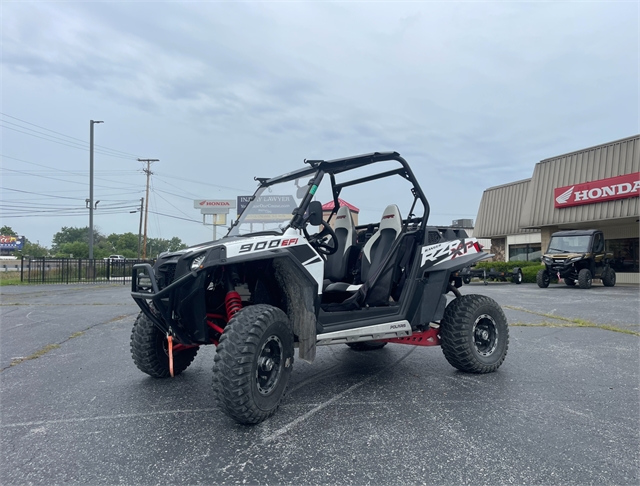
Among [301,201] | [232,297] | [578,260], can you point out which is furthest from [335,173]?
[578,260]

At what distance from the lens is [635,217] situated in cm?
1880

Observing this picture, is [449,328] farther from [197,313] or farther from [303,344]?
[197,313]

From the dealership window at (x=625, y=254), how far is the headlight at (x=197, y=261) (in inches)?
950

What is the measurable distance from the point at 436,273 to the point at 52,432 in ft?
11.7

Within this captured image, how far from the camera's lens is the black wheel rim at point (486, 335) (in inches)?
186

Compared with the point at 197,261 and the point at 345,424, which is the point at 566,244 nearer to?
the point at 345,424

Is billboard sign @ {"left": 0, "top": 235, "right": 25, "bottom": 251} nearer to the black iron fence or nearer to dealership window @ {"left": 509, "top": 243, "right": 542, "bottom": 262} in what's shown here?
the black iron fence

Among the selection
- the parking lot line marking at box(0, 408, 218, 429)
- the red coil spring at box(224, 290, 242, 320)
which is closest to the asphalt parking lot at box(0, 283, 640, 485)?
the parking lot line marking at box(0, 408, 218, 429)

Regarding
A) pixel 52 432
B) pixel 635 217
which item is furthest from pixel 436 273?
pixel 635 217

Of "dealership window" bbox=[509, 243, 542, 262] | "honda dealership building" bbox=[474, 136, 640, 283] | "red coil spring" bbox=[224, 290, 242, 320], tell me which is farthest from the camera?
"dealership window" bbox=[509, 243, 542, 262]

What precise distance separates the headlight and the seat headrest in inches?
89.6

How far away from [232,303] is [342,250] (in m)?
1.73

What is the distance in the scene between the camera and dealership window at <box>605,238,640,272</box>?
21.3 meters

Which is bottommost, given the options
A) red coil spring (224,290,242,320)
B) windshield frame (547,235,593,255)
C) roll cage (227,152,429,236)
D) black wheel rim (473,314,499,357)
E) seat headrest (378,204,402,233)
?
black wheel rim (473,314,499,357)
